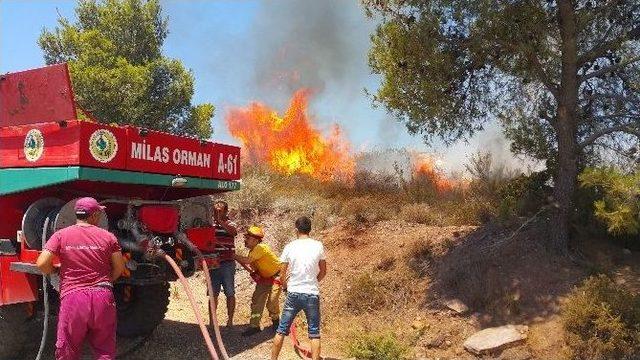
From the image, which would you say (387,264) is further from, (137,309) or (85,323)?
(85,323)

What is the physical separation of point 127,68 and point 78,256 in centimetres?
1738

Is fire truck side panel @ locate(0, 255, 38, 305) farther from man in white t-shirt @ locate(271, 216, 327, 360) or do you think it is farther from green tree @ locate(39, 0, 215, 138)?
green tree @ locate(39, 0, 215, 138)

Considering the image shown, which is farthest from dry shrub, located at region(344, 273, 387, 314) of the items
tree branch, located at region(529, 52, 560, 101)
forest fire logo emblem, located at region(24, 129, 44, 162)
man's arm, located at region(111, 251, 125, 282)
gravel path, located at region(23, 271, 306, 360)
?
forest fire logo emblem, located at region(24, 129, 44, 162)

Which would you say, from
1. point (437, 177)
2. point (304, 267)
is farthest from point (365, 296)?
point (437, 177)

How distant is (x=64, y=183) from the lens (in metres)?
5.85

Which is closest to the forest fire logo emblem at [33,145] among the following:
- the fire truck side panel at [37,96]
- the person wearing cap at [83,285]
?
A: the fire truck side panel at [37,96]

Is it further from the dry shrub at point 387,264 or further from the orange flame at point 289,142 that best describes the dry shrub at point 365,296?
the orange flame at point 289,142

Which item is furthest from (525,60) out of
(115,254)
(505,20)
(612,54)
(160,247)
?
(115,254)

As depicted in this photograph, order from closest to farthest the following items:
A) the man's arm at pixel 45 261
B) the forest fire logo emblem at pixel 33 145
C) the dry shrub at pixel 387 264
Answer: the man's arm at pixel 45 261 < the forest fire logo emblem at pixel 33 145 < the dry shrub at pixel 387 264

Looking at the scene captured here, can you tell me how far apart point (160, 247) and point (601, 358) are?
5.09m

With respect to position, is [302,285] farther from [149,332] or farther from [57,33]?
[57,33]

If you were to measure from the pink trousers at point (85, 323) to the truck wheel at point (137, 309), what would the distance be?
105 inches

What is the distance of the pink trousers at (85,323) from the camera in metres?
4.50

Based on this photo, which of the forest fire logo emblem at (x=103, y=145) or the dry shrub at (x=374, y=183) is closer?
the forest fire logo emblem at (x=103, y=145)
